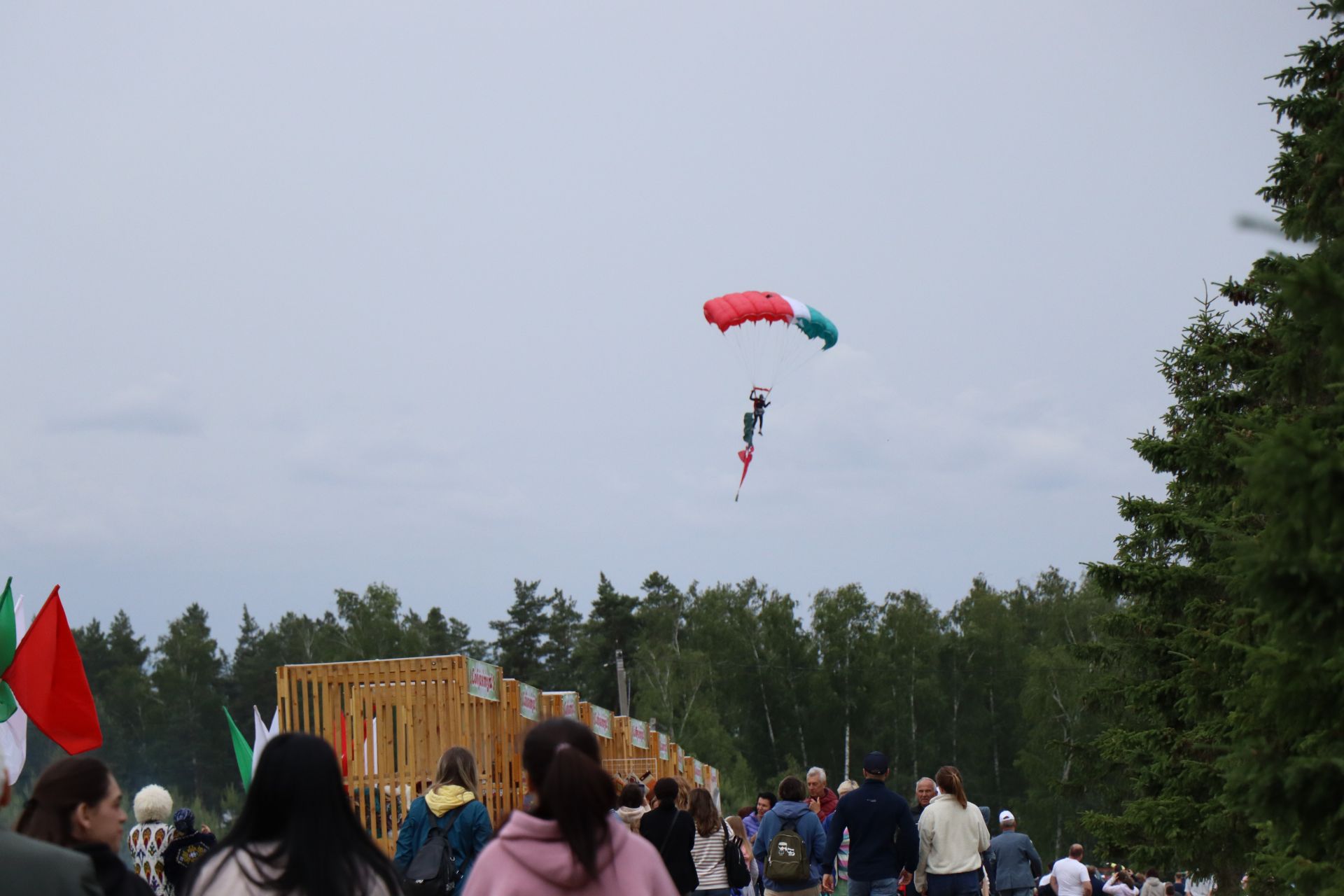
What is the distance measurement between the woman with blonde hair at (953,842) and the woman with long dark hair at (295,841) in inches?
296

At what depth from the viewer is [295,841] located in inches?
149

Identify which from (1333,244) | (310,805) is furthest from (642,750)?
(310,805)

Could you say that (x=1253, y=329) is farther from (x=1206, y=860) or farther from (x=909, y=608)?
(x=909, y=608)

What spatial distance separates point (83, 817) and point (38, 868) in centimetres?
51

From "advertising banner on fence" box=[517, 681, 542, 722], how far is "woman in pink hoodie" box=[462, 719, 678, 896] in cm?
1187

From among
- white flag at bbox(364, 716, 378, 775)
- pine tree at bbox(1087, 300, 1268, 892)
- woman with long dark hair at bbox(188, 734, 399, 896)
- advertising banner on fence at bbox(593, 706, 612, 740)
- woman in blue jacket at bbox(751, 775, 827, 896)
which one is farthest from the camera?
advertising banner on fence at bbox(593, 706, 612, 740)

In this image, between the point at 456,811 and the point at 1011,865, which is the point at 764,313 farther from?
the point at 456,811

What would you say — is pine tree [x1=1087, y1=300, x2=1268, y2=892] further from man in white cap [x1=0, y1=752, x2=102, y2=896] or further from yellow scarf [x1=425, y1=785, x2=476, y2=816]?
man in white cap [x1=0, y1=752, x2=102, y2=896]

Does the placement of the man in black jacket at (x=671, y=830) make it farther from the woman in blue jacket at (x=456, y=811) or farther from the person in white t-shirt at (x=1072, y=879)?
the person in white t-shirt at (x=1072, y=879)

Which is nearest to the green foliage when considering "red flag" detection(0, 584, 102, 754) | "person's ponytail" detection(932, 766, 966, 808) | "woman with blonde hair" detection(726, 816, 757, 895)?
"person's ponytail" detection(932, 766, 966, 808)

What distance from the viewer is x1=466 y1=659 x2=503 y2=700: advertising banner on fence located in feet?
47.3

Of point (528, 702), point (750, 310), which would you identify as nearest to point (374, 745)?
point (528, 702)

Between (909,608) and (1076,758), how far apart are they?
43.3 m

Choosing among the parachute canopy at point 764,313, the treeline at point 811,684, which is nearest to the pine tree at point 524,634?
the treeline at point 811,684
